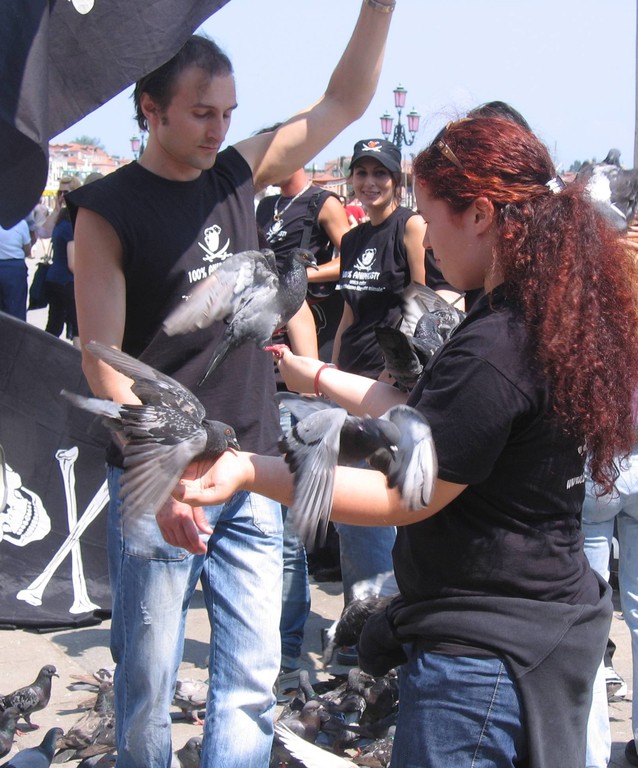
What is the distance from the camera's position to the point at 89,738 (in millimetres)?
3922

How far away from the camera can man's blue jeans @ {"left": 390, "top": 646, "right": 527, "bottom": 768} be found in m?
2.04

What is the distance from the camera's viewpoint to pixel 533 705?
6.69 ft

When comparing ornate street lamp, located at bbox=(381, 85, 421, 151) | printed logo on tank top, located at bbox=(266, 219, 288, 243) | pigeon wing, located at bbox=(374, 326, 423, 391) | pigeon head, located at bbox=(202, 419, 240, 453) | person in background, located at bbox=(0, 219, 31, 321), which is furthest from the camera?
ornate street lamp, located at bbox=(381, 85, 421, 151)

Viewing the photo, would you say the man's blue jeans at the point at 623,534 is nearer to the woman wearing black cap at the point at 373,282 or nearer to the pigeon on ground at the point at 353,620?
the pigeon on ground at the point at 353,620

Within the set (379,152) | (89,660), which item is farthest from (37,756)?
(379,152)

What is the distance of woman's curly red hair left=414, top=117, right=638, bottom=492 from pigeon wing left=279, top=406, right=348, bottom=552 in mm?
456

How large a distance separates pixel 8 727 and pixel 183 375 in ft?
6.77

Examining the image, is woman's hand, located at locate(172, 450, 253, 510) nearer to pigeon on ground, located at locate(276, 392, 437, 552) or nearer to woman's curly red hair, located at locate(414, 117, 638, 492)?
pigeon on ground, located at locate(276, 392, 437, 552)

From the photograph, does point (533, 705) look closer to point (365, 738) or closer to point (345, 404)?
point (345, 404)

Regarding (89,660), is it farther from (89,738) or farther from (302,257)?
(302,257)

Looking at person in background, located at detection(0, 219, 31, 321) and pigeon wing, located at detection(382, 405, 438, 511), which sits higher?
person in background, located at detection(0, 219, 31, 321)

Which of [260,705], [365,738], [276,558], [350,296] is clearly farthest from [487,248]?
[350,296]

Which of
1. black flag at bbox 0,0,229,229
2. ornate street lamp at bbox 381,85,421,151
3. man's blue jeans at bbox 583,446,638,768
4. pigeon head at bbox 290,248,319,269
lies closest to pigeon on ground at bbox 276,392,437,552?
pigeon head at bbox 290,248,319,269

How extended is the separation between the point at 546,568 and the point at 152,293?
1.34 m
